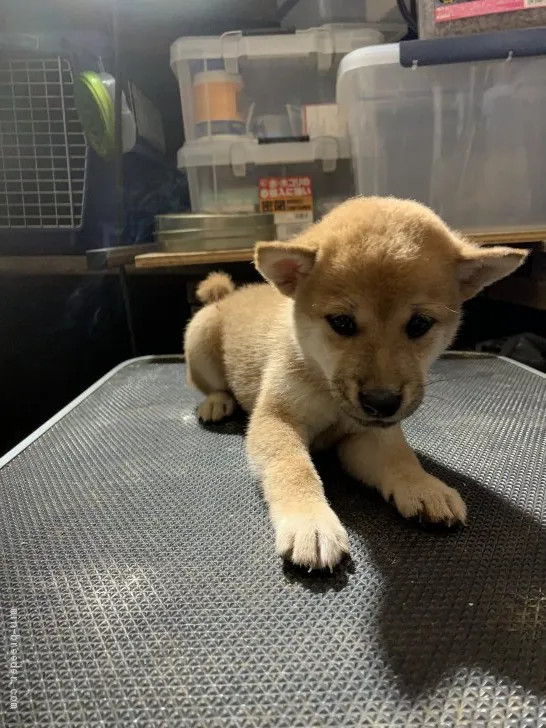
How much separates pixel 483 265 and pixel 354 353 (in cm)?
32

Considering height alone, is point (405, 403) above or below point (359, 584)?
above

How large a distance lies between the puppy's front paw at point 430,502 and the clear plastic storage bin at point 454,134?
54.2 inches

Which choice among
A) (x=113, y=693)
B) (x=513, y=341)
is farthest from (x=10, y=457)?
(x=513, y=341)

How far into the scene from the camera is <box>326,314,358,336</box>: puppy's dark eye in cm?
101

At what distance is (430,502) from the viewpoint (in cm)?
93

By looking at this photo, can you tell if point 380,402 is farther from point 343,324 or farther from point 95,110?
point 95,110

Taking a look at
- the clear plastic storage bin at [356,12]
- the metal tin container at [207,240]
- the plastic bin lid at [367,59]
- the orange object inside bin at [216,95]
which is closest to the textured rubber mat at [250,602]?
the metal tin container at [207,240]

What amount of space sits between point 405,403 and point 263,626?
16.1 inches

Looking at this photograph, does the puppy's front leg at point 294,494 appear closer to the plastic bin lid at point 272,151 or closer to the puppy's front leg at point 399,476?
the puppy's front leg at point 399,476

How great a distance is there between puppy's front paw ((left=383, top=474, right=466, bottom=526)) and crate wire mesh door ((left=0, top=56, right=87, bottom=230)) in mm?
1825

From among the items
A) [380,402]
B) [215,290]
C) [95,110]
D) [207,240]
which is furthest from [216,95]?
[380,402]

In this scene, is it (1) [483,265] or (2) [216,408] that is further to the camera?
(2) [216,408]

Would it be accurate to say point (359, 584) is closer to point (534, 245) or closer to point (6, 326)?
point (534, 245)

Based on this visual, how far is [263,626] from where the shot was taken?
0.72 meters
